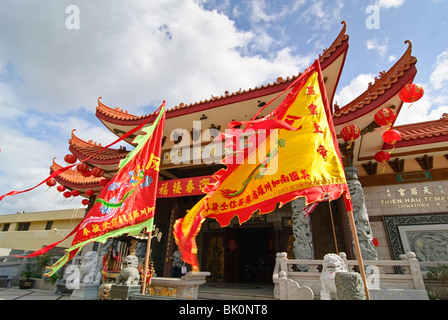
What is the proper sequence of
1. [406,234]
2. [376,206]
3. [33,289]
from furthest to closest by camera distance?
1. [33,289]
2. [376,206]
3. [406,234]

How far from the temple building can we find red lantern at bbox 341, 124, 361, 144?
24 centimetres

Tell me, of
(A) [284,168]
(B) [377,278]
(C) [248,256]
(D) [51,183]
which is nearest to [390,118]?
(B) [377,278]

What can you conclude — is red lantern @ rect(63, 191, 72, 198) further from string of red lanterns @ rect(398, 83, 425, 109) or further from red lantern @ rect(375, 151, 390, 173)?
string of red lanterns @ rect(398, 83, 425, 109)

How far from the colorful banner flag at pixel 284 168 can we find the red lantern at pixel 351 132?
2637 millimetres

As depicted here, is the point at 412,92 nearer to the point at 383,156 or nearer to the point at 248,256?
the point at 383,156

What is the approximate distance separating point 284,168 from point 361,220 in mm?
4040

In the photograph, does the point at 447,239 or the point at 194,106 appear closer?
the point at 447,239

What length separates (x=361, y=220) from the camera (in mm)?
6062

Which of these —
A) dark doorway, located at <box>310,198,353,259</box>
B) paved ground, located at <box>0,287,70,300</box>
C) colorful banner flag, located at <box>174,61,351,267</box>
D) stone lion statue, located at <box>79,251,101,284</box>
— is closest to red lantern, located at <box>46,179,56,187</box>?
paved ground, located at <box>0,287,70,300</box>

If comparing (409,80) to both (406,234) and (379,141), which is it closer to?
(379,141)

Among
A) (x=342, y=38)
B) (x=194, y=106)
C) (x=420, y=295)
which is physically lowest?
(x=420, y=295)

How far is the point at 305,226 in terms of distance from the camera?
635 cm

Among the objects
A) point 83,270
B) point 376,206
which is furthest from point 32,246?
point 376,206

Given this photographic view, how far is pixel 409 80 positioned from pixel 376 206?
404 centimetres
